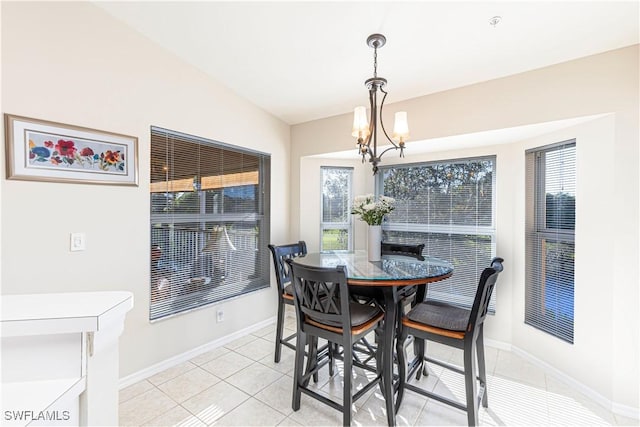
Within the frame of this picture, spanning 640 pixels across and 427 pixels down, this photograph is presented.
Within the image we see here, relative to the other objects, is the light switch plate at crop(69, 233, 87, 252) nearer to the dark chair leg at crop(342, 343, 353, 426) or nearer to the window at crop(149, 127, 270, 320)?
the window at crop(149, 127, 270, 320)

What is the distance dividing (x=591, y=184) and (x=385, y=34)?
192 centimetres

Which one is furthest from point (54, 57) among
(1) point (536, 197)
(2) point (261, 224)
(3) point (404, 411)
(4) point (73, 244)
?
(1) point (536, 197)

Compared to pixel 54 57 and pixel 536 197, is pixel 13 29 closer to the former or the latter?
pixel 54 57

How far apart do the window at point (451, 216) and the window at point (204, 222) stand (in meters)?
1.71

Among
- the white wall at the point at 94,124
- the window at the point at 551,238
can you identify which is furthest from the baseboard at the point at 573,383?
the white wall at the point at 94,124

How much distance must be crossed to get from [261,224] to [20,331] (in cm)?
299

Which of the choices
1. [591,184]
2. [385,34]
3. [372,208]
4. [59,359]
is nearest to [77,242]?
[59,359]

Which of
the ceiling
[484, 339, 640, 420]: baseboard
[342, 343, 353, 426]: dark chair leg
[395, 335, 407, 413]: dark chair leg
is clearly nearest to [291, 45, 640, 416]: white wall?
[484, 339, 640, 420]: baseboard

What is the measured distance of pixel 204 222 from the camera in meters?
3.06

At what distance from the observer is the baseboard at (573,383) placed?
2.12 m

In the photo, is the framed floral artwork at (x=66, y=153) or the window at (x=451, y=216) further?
the window at (x=451, y=216)

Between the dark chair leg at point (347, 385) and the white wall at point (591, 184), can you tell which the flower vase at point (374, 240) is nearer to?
the dark chair leg at point (347, 385)

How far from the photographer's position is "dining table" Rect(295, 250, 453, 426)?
6.42ft
